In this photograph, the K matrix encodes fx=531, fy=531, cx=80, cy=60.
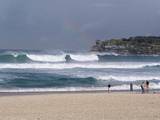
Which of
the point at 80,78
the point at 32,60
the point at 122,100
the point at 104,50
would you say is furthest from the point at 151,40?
the point at 122,100

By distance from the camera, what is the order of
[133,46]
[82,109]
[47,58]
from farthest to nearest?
[133,46], [47,58], [82,109]

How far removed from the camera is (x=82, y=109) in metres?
16.2

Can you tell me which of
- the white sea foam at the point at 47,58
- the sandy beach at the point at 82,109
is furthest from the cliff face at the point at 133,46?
the sandy beach at the point at 82,109

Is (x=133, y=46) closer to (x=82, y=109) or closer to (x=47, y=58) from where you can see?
(x=47, y=58)

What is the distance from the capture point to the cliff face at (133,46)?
113000mm

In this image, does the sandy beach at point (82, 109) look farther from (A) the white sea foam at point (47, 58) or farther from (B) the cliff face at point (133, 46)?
(B) the cliff face at point (133, 46)

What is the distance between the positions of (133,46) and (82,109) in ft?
337

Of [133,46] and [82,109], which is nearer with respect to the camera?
[82,109]

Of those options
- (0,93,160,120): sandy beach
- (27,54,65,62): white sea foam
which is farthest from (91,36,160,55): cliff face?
(0,93,160,120): sandy beach

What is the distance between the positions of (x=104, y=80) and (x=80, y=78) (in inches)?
66.8

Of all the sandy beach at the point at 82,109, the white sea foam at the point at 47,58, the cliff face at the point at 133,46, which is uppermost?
the cliff face at the point at 133,46

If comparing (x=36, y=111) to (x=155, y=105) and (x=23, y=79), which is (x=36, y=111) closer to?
(x=155, y=105)

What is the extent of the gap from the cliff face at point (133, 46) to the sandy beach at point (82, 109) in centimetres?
9147

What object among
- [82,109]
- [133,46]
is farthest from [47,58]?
[133,46]
